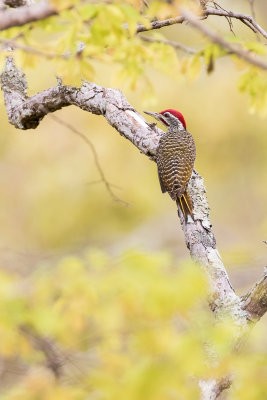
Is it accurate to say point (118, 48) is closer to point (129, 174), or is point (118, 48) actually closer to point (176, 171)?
point (176, 171)

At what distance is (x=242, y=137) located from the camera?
17656 millimetres

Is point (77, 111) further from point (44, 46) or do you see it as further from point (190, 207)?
point (44, 46)

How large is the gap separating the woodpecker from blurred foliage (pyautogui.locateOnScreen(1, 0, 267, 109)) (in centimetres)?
162

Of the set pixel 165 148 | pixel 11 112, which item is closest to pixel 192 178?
pixel 165 148

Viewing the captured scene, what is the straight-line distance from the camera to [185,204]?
4.98m

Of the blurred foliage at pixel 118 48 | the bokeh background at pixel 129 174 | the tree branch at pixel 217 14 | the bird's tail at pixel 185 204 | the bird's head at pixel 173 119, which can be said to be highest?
the blurred foliage at pixel 118 48

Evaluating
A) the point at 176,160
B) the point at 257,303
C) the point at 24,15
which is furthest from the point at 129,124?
the point at 24,15

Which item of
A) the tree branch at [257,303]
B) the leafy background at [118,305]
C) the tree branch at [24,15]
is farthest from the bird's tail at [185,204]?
the tree branch at [24,15]

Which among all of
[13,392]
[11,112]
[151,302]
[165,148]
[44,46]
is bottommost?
[11,112]

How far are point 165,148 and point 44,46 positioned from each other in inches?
105

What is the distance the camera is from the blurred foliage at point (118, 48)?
112 inches

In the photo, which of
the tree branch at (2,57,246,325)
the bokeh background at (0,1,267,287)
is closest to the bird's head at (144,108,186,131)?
the tree branch at (2,57,246,325)

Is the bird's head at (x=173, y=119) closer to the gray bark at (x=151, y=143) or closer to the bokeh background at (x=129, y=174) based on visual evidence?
the gray bark at (x=151, y=143)

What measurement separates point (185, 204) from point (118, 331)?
2.18 meters
